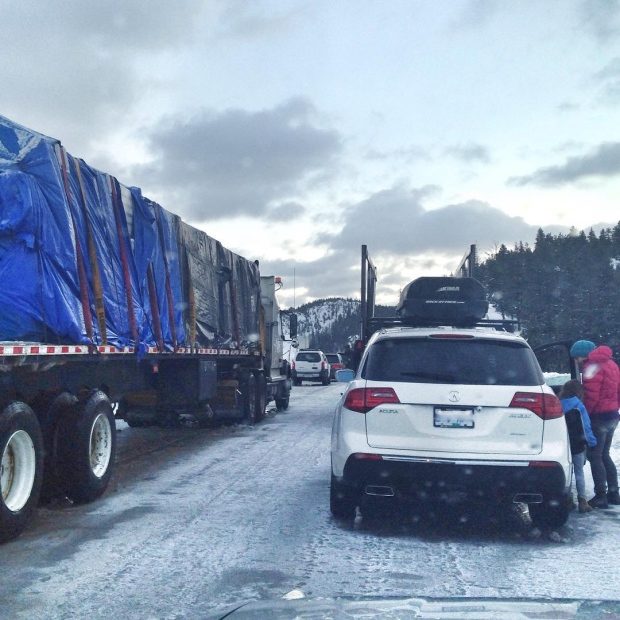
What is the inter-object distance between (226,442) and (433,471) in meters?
7.61

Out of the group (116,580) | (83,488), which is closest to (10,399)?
(83,488)

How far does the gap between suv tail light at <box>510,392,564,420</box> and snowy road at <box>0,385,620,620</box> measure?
102 centimetres

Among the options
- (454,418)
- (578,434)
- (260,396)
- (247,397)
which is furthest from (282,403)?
(454,418)

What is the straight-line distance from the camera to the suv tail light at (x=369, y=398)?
22.8 feet

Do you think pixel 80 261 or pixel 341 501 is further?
pixel 80 261

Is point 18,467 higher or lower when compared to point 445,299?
lower

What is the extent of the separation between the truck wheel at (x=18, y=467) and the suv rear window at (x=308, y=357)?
35503 millimetres

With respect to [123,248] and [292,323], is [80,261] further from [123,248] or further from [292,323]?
[292,323]

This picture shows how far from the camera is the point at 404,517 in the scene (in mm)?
7777

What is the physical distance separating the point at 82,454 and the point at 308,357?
3477 centimetres

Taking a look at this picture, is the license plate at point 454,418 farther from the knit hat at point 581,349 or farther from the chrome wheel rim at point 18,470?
the chrome wheel rim at point 18,470

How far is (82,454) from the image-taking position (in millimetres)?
8055

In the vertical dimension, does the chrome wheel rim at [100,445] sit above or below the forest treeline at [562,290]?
below

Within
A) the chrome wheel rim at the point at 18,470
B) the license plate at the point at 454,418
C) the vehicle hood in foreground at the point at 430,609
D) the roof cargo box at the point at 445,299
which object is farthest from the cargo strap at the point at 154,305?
the vehicle hood in foreground at the point at 430,609
